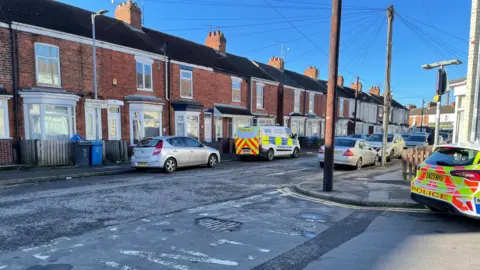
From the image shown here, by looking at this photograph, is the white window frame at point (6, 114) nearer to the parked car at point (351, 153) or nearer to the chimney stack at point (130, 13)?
the chimney stack at point (130, 13)

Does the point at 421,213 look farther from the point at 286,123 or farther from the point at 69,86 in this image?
the point at 286,123

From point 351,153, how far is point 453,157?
7.97 m

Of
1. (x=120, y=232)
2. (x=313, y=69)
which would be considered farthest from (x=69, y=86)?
(x=313, y=69)

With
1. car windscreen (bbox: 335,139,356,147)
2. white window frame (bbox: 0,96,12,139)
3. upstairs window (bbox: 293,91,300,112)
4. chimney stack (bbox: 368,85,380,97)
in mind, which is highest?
chimney stack (bbox: 368,85,380,97)

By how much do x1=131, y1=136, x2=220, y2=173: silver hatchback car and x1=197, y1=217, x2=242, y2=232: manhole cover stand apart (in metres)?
6.84

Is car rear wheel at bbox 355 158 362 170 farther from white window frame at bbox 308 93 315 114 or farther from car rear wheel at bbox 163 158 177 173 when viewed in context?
white window frame at bbox 308 93 315 114

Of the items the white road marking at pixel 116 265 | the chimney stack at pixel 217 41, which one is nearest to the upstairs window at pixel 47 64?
the white road marking at pixel 116 265

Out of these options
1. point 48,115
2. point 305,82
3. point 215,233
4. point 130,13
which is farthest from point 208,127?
point 305,82

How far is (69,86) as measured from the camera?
14.6 meters

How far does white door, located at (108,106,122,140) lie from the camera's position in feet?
53.3

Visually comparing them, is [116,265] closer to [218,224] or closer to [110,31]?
[218,224]

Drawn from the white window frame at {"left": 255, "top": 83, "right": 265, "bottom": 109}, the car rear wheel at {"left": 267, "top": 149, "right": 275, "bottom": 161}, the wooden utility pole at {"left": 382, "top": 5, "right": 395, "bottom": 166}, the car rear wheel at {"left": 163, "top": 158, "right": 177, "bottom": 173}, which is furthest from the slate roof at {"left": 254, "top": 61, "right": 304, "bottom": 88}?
the car rear wheel at {"left": 163, "top": 158, "right": 177, "bottom": 173}

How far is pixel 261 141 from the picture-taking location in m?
17.6

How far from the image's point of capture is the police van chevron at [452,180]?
512cm
